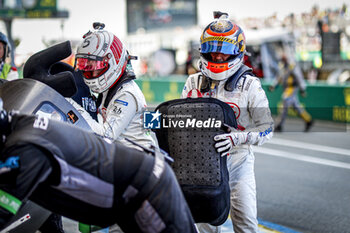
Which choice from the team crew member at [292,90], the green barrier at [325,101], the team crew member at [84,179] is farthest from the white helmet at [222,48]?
the green barrier at [325,101]

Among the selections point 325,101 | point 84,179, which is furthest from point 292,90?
point 84,179

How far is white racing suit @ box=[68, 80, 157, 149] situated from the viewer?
13.0 feet

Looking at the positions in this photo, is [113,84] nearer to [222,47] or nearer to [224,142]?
[222,47]

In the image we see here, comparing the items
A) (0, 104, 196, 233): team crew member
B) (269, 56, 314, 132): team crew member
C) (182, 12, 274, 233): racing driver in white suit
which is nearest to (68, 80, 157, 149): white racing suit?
(182, 12, 274, 233): racing driver in white suit

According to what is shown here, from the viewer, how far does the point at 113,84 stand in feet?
13.8

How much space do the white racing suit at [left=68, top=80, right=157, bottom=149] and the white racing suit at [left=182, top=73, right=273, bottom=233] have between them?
0.59m

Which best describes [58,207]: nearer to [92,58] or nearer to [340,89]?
[92,58]

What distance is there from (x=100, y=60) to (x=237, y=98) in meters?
1.05

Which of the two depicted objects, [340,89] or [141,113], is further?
[340,89]

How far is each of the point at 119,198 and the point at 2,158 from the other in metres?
0.58

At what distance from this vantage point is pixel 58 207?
2.62 metres

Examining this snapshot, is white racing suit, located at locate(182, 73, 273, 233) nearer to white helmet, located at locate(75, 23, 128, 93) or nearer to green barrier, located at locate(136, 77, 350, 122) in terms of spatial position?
white helmet, located at locate(75, 23, 128, 93)

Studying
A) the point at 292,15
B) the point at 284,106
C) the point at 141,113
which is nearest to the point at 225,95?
the point at 141,113

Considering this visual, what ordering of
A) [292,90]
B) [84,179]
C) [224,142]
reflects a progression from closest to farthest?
1. [84,179]
2. [224,142]
3. [292,90]
